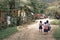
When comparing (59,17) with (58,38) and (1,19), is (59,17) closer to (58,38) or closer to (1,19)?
(1,19)

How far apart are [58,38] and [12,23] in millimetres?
8744

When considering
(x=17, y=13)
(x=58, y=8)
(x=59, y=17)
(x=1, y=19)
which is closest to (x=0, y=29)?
(x=1, y=19)

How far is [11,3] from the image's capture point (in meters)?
26.0

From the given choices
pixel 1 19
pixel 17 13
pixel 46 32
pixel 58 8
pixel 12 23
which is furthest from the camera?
pixel 58 8

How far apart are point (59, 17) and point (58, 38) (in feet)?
60.4

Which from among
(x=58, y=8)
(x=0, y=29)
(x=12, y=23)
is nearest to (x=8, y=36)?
(x=0, y=29)

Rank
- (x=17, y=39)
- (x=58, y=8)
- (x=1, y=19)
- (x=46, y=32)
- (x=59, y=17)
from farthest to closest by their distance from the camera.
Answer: (x=59, y=17)
(x=58, y=8)
(x=1, y=19)
(x=46, y=32)
(x=17, y=39)

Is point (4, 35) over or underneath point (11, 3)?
underneath

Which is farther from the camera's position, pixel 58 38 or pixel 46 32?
pixel 46 32

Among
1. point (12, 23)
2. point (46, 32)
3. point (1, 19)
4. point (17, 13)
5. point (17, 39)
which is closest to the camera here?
point (17, 39)

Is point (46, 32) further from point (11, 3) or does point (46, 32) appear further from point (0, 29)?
point (11, 3)

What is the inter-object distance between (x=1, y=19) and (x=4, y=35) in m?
4.66

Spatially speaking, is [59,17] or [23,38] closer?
[23,38]

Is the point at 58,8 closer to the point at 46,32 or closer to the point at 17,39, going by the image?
A: the point at 46,32
